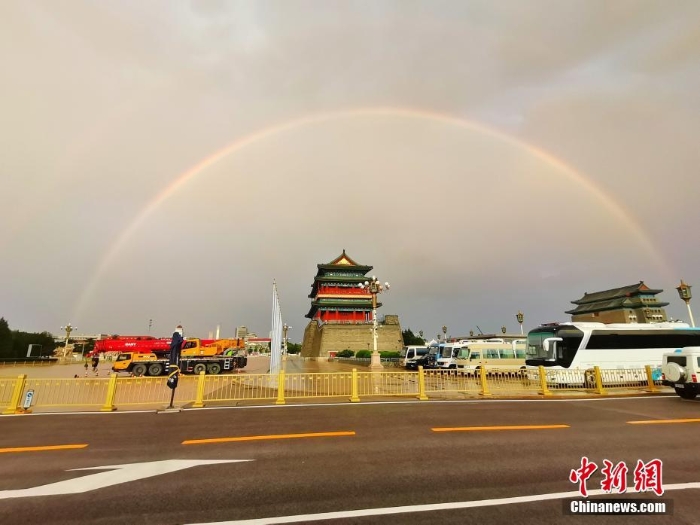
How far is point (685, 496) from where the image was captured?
4.91 meters

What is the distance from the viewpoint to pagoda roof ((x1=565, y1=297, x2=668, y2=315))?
280 ft

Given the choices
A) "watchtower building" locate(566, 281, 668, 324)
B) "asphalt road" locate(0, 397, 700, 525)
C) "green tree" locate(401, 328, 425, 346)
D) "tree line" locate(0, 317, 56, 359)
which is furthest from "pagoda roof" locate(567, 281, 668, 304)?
"tree line" locate(0, 317, 56, 359)

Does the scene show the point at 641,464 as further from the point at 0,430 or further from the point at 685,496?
the point at 0,430

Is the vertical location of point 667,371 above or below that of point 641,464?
above

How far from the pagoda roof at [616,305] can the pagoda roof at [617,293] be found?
0.82m

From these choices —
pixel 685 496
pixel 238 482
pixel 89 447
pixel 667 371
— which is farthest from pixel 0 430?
pixel 667 371

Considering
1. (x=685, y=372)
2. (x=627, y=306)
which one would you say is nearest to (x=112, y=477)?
(x=685, y=372)

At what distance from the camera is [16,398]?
11898mm

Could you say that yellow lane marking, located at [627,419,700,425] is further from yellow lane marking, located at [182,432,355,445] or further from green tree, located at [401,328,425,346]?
green tree, located at [401,328,425,346]

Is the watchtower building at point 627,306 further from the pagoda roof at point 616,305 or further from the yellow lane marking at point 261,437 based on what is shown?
the yellow lane marking at point 261,437

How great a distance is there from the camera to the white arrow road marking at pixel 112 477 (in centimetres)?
523

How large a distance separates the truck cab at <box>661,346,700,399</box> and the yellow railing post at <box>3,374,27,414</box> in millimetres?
23706

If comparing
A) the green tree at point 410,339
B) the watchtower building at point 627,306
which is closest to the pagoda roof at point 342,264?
the green tree at point 410,339

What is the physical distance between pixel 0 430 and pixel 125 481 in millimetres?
7000
